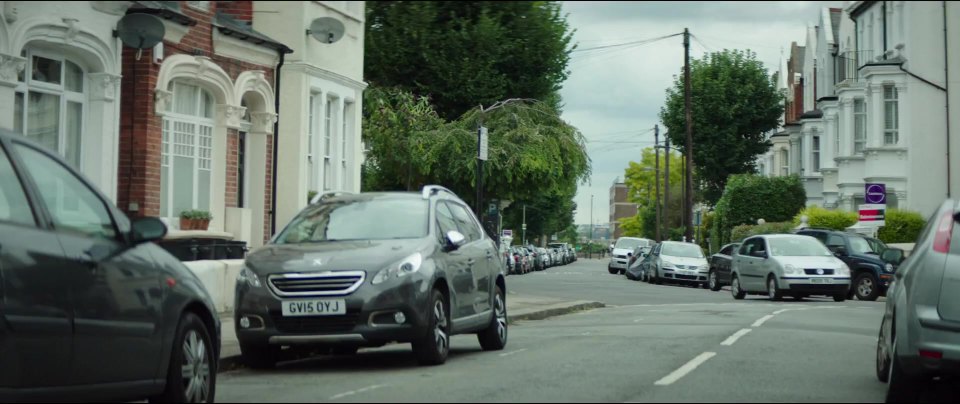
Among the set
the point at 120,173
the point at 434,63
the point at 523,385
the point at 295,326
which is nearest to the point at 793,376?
the point at 523,385

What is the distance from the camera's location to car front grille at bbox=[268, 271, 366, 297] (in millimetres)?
11867

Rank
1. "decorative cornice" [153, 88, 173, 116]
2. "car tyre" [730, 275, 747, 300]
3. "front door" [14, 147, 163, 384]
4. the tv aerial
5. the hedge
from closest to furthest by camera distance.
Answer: "front door" [14, 147, 163, 384] < the tv aerial < "decorative cornice" [153, 88, 173, 116] < "car tyre" [730, 275, 747, 300] < the hedge

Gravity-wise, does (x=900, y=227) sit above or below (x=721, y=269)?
above

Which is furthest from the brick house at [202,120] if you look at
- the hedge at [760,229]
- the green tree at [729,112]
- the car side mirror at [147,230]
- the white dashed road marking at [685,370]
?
the green tree at [729,112]

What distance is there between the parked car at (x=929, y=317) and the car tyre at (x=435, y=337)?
13.6 ft

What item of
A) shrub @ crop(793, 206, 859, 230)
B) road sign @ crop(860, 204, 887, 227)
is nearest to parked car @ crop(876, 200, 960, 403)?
road sign @ crop(860, 204, 887, 227)

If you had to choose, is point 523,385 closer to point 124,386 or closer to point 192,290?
point 192,290

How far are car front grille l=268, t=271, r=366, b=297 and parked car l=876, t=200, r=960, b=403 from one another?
4.48 metres

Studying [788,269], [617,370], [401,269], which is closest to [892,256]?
[617,370]

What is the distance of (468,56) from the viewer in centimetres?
3497

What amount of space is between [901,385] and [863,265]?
78.9 ft

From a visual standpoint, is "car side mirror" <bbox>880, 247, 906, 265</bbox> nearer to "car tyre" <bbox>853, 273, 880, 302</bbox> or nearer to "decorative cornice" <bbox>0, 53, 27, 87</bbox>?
"decorative cornice" <bbox>0, 53, 27, 87</bbox>

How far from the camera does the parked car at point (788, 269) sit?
29031 mm

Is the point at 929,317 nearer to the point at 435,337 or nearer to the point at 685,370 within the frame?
the point at 685,370
